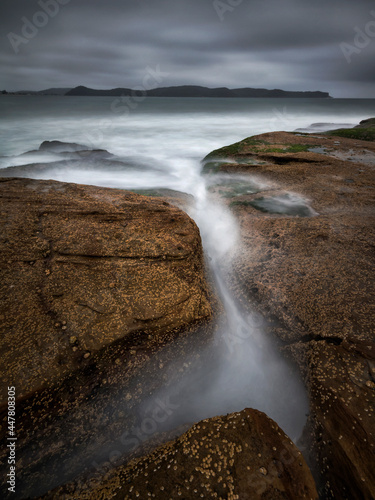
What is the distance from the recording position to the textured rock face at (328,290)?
6.81 feet

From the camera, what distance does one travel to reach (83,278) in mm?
2777

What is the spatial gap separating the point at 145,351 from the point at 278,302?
1.64 m

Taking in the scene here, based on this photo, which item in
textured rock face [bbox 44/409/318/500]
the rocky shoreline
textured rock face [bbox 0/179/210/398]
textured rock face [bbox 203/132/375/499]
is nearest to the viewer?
textured rock face [bbox 44/409/318/500]

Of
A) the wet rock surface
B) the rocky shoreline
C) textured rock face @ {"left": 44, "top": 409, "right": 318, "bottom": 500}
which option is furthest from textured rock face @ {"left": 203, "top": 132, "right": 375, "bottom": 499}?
the wet rock surface

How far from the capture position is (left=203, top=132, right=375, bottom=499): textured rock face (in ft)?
6.81

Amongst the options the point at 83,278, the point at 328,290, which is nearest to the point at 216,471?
the point at 83,278

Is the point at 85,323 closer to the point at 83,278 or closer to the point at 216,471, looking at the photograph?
the point at 83,278

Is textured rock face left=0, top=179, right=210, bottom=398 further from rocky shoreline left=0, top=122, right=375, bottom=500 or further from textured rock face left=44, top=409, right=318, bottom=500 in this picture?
textured rock face left=44, top=409, right=318, bottom=500

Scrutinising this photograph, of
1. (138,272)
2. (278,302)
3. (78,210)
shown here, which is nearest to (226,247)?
(278,302)

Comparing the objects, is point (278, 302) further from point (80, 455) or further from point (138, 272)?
point (80, 455)

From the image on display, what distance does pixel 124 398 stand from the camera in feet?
7.84

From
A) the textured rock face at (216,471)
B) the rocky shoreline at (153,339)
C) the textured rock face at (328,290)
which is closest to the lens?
the textured rock face at (216,471)

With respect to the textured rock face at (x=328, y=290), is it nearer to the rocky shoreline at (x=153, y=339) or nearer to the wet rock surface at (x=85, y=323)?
the rocky shoreline at (x=153, y=339)

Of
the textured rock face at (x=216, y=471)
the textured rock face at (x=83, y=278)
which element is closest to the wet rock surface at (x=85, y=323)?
the textured rock face at (x=83, y=278)
